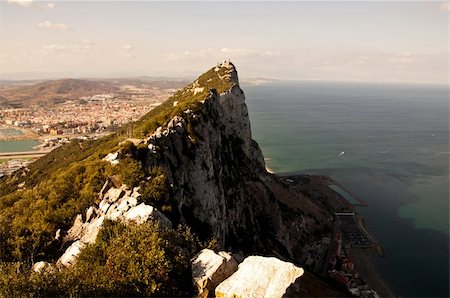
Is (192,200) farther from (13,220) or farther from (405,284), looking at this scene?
(405,284)

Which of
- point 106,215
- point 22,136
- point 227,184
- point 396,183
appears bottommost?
point 396,183

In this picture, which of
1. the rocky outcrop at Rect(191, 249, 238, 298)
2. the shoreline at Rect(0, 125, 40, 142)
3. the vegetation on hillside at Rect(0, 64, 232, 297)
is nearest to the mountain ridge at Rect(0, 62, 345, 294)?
the vegetation on hillside at Rect(0, 64, 232, 297)

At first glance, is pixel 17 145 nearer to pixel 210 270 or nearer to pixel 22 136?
pixel 22 136

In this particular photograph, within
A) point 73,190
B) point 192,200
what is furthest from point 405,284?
point 73,190

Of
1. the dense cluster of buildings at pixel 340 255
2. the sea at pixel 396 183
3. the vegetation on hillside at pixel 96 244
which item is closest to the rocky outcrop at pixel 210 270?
the vegetation on hillside at pixel 96 244

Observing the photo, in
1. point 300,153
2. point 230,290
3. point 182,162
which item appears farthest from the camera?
point 300,153

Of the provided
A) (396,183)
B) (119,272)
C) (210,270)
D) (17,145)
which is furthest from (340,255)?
(17,145)
